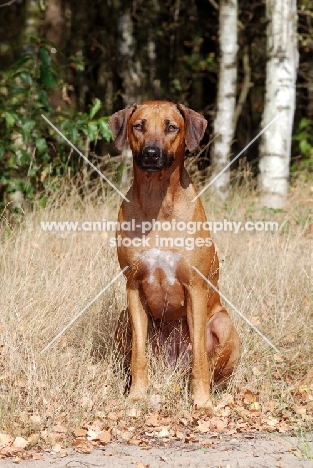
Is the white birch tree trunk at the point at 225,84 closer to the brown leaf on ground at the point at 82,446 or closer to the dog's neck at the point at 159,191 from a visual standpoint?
the dog's neck at the point at 159,191

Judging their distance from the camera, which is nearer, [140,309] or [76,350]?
[140,309]

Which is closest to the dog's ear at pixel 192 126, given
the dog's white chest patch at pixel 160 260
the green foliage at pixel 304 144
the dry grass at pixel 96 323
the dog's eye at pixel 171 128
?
the dog's eye at pixel 171 128

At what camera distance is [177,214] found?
4.95 metres

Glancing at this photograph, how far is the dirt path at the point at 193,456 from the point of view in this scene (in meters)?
4.12

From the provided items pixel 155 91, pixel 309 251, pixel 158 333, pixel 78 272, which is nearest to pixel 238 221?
pixel 309 251

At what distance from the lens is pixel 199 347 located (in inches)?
194

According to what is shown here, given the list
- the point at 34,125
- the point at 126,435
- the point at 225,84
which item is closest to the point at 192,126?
the point at 126,435

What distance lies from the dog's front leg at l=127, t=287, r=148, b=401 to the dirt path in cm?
60

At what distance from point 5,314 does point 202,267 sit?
63.0 inches

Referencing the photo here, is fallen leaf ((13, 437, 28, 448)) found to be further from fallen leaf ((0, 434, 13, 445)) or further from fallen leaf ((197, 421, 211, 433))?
fallen leaf ((197, 421, 211, 433))

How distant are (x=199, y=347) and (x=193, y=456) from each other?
2.69ft

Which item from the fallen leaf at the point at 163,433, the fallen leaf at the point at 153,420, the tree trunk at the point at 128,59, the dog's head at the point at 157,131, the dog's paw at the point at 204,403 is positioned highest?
the tree trunk at the point at 128,59

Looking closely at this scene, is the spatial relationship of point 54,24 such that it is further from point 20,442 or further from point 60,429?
point 20,442

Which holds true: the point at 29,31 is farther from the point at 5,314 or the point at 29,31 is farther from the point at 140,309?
the point at 140,309
